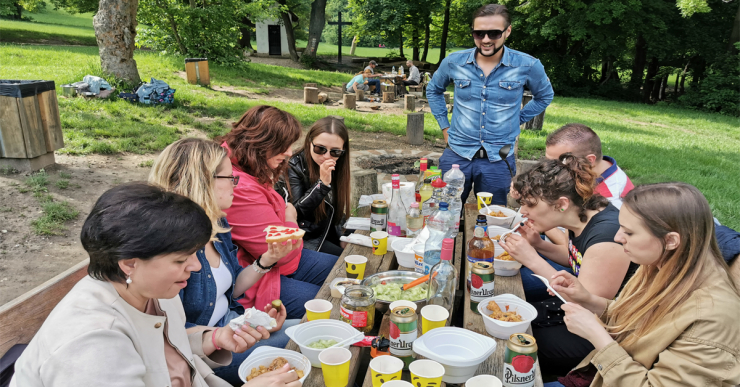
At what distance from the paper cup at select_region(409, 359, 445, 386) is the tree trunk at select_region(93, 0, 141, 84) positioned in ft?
35.2

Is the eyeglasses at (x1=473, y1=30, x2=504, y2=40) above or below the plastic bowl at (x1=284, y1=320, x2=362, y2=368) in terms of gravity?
Result: above

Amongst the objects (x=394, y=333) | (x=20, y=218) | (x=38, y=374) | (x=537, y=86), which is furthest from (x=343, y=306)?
(x=20, y=218)

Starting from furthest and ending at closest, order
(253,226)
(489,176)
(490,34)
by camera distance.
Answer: (489,176) < (490,34) < (253,226)

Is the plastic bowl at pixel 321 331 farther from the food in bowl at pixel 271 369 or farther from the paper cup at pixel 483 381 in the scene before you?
the paper cup at pixel 483 381

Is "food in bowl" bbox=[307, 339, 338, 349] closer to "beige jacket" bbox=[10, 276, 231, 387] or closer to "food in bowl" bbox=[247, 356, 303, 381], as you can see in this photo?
"food in bowl" bbox=[247, 356, 303, 381]

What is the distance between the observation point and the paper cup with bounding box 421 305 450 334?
2.13m

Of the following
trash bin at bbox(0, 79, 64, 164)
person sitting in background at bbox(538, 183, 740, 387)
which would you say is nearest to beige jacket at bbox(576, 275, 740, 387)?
person sitting in background at bbox(538, 183, 740, 387)

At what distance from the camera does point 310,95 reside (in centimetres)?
1400

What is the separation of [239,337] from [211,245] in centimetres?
74

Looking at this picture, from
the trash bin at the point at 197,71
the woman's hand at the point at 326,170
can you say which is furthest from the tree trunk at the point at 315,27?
the woman's hand at the point at 326,170

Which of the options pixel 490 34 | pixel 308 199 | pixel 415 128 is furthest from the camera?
pixel 415 128

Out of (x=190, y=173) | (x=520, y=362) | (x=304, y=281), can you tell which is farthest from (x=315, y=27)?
(x=520, y=362)

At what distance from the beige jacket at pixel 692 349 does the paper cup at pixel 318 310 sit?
1196mm

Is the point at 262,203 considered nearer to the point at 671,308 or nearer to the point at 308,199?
the point at 308,199
